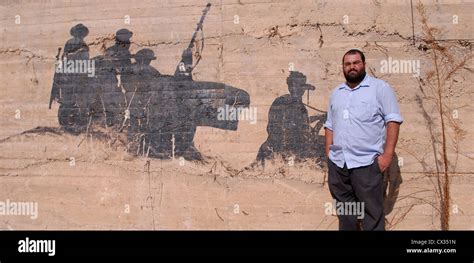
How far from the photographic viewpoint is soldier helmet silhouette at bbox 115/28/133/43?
18.1ft

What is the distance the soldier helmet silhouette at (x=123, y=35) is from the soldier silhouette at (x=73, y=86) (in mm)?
357

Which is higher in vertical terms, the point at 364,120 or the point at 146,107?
the point at 146,107

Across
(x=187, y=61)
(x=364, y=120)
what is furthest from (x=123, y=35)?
(x=364, y=120)

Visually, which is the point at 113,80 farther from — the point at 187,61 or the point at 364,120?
the point at 364,120

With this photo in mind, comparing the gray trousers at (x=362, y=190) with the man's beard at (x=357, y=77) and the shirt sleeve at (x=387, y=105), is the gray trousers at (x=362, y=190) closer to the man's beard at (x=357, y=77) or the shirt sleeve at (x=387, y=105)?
the shirt sleeve at (x=387, y=105)

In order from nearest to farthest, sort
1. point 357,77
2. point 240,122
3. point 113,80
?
point 357,77 < point 240,122 < point 113,80

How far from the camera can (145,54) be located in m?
5.46

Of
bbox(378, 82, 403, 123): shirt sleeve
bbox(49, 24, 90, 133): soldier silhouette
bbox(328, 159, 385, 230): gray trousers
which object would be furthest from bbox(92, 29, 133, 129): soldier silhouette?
bbox(378, 82, 403, 123): shirt sleeve

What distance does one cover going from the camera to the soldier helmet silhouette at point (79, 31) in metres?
5.63

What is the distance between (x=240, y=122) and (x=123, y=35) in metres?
1.54

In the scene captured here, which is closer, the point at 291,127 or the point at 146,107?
the point at 291,127

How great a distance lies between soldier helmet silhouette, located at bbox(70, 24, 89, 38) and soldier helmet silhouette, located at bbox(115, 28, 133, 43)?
1.17ft

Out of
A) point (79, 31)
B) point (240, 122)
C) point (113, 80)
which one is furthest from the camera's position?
point (79, 31)

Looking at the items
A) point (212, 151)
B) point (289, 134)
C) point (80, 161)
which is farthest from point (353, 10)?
point (80, 161)
